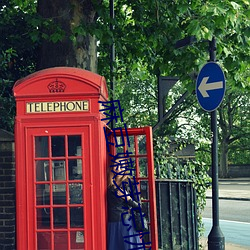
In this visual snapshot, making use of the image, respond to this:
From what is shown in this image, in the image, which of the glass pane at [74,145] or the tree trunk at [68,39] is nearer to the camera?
the glass pane at [74,145]

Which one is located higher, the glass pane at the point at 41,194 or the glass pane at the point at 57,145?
the glass pane at the point at 57,145

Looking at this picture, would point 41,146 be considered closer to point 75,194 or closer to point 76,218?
point 75,194

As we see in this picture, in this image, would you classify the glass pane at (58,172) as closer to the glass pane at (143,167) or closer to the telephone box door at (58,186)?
the telephone box door at (58,186)

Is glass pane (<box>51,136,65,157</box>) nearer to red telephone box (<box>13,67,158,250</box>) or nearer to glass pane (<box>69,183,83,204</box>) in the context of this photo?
red telephone box (<box>13,67,158,250</box>)

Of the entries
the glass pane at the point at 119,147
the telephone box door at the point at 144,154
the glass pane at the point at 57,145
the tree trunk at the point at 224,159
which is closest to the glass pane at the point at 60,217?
the glass pane at the point at 57,145

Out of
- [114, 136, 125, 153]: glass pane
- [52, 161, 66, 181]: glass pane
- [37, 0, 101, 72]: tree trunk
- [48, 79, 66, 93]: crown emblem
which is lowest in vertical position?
[52, 161, 66, 181]: glass pane

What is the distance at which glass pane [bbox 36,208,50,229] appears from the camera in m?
6.08

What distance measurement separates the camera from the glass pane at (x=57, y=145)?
5.99 m

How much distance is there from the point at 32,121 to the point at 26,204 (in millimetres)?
868

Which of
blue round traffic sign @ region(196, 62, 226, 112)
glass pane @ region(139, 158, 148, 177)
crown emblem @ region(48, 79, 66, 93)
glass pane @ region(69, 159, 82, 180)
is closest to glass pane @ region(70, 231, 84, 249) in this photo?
glass pane @ region(69, 159, 82, 180)

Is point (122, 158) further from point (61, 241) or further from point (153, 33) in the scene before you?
point (153, 33)

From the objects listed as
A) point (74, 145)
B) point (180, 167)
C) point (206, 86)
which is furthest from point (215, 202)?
point (74, 145)

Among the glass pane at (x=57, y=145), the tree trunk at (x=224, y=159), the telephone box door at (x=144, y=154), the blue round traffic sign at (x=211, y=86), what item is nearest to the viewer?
the glass pane at (x=57, y=145)

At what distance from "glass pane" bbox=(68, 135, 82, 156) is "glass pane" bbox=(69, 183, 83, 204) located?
0.33 metres
